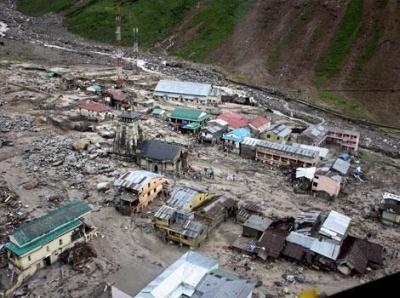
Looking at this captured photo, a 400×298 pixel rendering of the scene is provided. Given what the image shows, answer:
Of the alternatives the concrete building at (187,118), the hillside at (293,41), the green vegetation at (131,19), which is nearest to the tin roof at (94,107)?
the concrete building at (187,118)

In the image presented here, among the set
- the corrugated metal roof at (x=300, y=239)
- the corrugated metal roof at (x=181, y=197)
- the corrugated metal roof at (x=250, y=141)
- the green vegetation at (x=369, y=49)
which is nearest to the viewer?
the corrugated metal roof at (x=300, y=239)

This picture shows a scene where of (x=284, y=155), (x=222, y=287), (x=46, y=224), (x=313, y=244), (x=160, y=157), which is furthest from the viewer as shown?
(x=284, y=155)

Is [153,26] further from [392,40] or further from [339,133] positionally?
[339,133]

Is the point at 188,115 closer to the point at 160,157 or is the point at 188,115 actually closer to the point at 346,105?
the point at 160,157

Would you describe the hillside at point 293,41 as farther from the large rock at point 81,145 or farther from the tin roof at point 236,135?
the large rock at point 81,145

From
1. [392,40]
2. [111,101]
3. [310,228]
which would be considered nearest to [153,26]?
[111,101]

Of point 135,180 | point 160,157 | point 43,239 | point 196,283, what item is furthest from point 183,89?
point 196,283

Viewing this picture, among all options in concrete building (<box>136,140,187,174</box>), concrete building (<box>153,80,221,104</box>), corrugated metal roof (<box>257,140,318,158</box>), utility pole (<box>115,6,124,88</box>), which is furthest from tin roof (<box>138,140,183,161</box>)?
utility pole (<box>115,6,124,88</box>)
